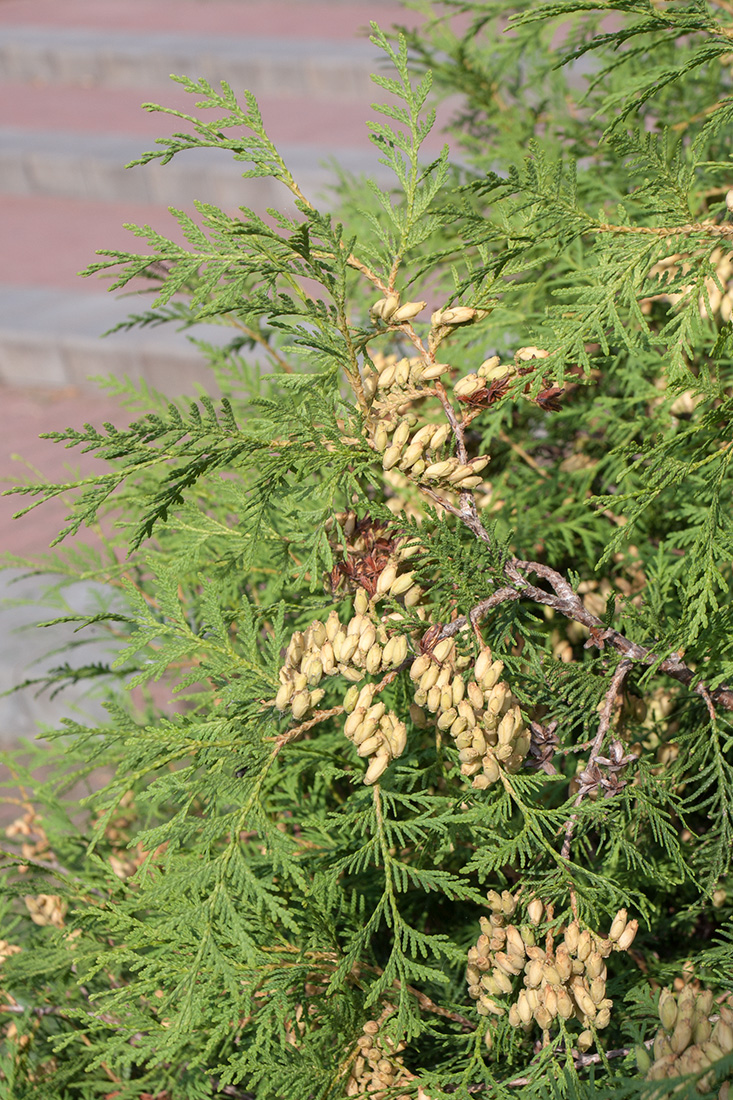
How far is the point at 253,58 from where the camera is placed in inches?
275

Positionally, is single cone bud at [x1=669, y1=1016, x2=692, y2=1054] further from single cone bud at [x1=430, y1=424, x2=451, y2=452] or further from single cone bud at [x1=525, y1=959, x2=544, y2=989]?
single cone bud at [x1=430, y1=424, x2=451, y2=452]

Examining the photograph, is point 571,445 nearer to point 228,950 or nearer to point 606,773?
point 606,773

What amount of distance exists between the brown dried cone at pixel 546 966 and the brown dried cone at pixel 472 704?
0.11m

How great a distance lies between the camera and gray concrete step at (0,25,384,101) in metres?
6.88

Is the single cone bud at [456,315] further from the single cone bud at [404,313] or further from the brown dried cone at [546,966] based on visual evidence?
the brown dried cone at [546,966]

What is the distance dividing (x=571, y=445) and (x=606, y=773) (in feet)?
2.16

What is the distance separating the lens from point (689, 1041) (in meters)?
0.72

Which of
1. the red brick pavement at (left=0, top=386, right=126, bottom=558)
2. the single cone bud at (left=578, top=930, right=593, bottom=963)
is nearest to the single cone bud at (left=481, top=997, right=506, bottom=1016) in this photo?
the single cone bud at (left=578, top=930, right=593, bottom=963)

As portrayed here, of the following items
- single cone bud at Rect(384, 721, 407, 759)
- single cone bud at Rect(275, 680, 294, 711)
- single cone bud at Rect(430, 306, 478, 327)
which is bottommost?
single cone bud at Rect(384, 721, 407, 759)

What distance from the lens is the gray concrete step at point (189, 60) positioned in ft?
22.6

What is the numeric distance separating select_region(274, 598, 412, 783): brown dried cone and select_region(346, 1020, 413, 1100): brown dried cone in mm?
253

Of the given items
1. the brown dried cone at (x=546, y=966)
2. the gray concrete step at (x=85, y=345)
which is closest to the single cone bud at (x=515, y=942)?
the brown dried cone at (x=546, y=966)

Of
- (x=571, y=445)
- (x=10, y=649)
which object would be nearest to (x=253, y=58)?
(x=10, y=649)

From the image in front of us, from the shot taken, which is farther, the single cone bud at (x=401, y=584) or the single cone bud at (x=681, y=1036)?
the single cone bud at (x=401, y=584)
